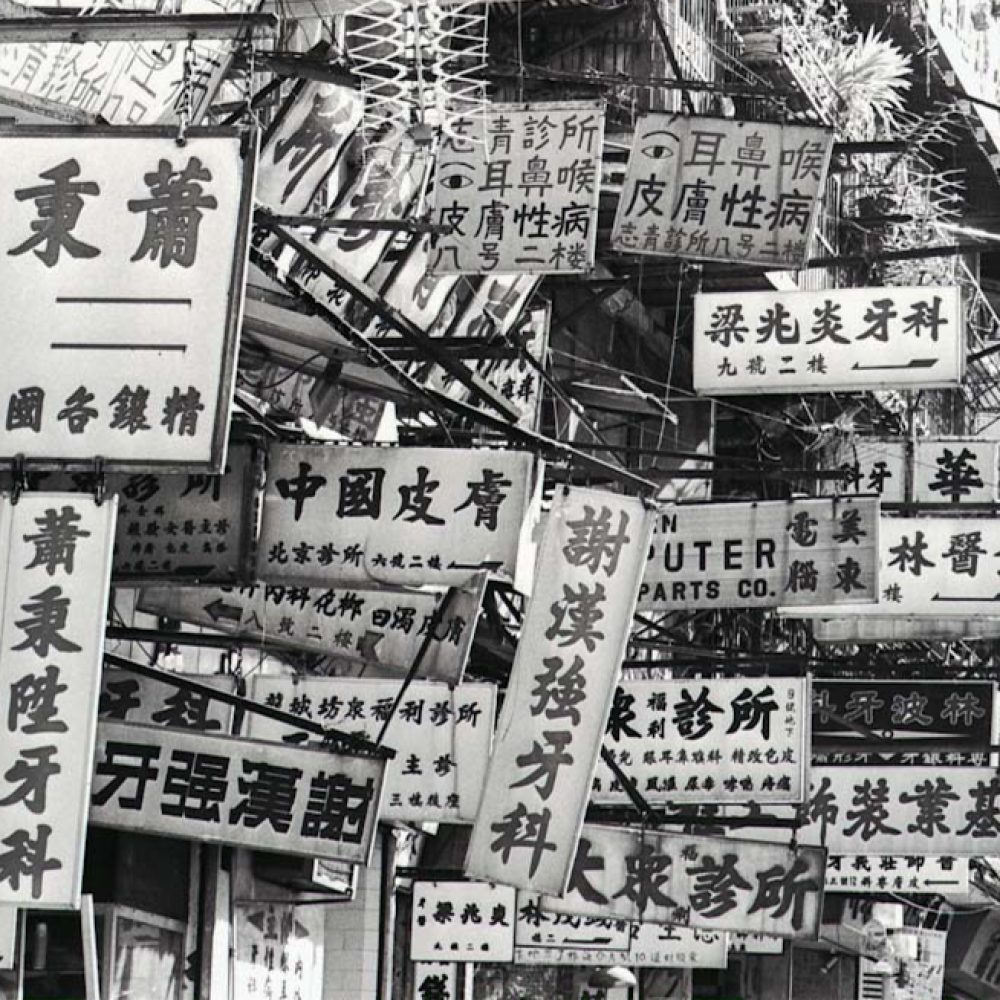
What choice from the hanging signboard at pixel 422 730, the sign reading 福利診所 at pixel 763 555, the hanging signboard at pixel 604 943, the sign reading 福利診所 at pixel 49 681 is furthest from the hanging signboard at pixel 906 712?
the sign reading 福利診所 at pixel 49 681

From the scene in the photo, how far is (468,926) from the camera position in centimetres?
2172

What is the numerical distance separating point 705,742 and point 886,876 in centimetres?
721

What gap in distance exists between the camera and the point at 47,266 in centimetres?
1226

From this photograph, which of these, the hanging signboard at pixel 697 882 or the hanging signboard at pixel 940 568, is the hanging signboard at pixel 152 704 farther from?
the hanging signboard at pixel 940 568

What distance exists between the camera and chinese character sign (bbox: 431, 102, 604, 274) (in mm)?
18656

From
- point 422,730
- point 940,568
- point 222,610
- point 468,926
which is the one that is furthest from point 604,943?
point 222,610

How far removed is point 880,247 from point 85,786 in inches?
893

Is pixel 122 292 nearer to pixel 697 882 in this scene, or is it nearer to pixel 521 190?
pixel 521 190

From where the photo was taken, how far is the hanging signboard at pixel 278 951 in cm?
1944

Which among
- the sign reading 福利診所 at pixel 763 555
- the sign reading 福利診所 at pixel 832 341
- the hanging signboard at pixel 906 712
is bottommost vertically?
the hanging signboard at pixel 906 712

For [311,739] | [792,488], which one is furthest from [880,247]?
[311,739]

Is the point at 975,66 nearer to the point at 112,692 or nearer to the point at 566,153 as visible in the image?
the point at 566,153

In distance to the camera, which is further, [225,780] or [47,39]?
[225,780]

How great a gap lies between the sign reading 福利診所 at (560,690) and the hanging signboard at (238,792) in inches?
29.3
